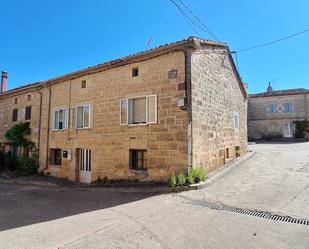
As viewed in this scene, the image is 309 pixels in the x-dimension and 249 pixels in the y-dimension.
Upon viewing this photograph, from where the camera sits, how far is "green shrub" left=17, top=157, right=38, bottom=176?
14.5m

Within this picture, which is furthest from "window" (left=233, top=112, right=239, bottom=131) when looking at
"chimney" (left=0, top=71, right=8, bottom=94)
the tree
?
"chimney" (left=0, top=71, right=8, bottom=94)

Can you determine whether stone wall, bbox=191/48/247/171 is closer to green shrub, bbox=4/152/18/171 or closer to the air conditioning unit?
the air conditioning unit

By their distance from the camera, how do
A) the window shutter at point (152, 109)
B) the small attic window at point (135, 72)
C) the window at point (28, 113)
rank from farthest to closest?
1. the window at point (28, 113)
2. the small attic window at point (135, 72)
3. the window shutter at point (152, 109)

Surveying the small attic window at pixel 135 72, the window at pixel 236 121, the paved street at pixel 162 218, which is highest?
the small attic window at pixel 135 72

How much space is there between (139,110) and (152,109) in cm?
82

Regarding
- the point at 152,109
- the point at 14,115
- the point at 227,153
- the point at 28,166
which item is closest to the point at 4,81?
the point at 14,115

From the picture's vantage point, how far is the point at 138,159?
33.4 ft

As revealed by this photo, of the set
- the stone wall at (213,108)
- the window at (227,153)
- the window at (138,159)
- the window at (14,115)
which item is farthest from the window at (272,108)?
the window at (14,115)

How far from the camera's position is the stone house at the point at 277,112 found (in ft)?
97.9

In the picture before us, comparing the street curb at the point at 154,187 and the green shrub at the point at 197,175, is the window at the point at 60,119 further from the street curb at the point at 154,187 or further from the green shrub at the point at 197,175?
the green shrub at the point at 197,175

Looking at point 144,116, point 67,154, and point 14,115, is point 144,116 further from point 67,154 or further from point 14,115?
point 14,115

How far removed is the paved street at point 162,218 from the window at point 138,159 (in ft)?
5.68

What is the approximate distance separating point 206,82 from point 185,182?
4429 mm

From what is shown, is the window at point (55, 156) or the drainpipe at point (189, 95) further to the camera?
the window at point (55, 156)
